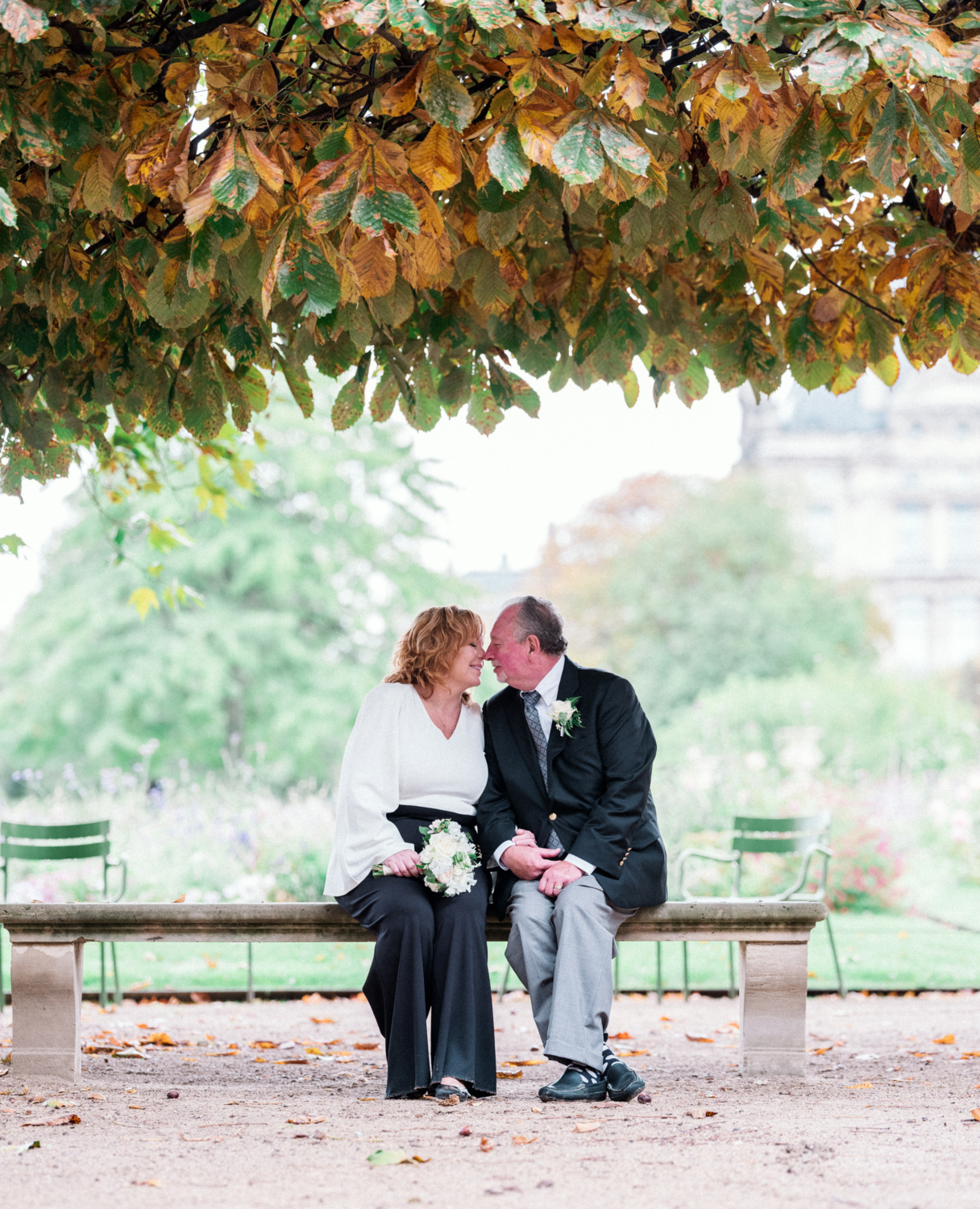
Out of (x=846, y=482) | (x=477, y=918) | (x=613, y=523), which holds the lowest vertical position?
(x=477, y=918)

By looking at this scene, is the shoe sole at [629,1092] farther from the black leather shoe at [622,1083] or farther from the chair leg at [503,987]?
the chair leg at [503,987]

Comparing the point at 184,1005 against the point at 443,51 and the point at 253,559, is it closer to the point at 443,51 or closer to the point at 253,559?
the point at 443,51

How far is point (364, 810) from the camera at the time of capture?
4555 mm

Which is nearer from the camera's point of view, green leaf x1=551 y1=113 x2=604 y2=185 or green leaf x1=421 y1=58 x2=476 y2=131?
green leaf x1=551 y1=113 x2=604 y2=185

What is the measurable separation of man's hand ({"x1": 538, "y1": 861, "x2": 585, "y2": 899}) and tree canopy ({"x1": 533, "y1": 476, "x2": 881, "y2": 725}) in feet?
77.4

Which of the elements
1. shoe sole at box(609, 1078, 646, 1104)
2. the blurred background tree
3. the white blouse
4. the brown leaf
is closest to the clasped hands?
the white blouse

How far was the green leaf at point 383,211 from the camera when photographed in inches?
112

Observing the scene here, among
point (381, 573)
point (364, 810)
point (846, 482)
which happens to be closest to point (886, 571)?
point (846, 482)

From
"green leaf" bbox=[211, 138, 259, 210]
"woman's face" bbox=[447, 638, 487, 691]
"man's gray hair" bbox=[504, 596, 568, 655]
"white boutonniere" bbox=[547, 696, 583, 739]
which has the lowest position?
"white boutonniere" bbox=[547, 696, 583, 739]

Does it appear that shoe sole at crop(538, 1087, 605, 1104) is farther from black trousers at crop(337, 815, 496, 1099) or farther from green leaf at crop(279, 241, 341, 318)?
green leaf at crop(279, 241, 341, 318)

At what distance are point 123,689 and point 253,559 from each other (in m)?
2.60

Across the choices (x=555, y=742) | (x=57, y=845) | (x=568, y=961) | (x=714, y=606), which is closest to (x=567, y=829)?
(x=555, y=742)

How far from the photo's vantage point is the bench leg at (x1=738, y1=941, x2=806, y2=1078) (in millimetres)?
4664

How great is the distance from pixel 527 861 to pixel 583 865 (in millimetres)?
190
